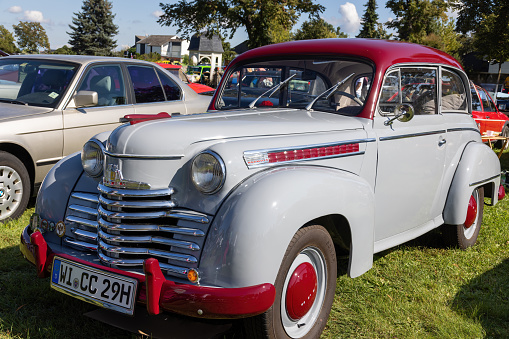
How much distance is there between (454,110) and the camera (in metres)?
4.69

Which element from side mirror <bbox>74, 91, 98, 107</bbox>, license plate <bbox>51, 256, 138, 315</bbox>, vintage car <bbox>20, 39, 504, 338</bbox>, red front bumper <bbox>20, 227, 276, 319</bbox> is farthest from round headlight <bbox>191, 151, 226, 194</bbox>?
side mirror <bbox>74, 91, 98, 107</bbox>

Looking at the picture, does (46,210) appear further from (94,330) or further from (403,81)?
(403,81)

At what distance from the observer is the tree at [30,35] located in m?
92.6

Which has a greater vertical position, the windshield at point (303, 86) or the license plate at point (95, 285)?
the windshield at point (303, 86)

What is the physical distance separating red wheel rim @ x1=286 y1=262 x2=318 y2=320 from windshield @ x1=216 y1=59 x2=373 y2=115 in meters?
1.32

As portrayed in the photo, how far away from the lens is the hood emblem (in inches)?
108

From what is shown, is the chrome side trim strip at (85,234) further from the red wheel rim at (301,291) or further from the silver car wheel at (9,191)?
the silver car wheel at (9,191)

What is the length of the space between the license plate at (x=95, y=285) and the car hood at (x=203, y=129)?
0.68 meters

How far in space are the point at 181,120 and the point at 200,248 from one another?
0.89 metres

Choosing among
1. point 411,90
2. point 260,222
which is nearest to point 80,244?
point 260,222

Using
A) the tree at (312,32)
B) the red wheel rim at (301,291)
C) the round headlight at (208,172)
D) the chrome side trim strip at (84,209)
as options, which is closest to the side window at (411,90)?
the red wheel rim at (301,291)

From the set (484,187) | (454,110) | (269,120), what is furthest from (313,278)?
(484,187)

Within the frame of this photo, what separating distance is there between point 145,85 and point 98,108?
0.81 meters

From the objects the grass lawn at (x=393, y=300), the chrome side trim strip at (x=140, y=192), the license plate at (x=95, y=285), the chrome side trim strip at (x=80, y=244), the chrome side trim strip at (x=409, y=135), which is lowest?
the grass lawn at (x=393, y=300)
